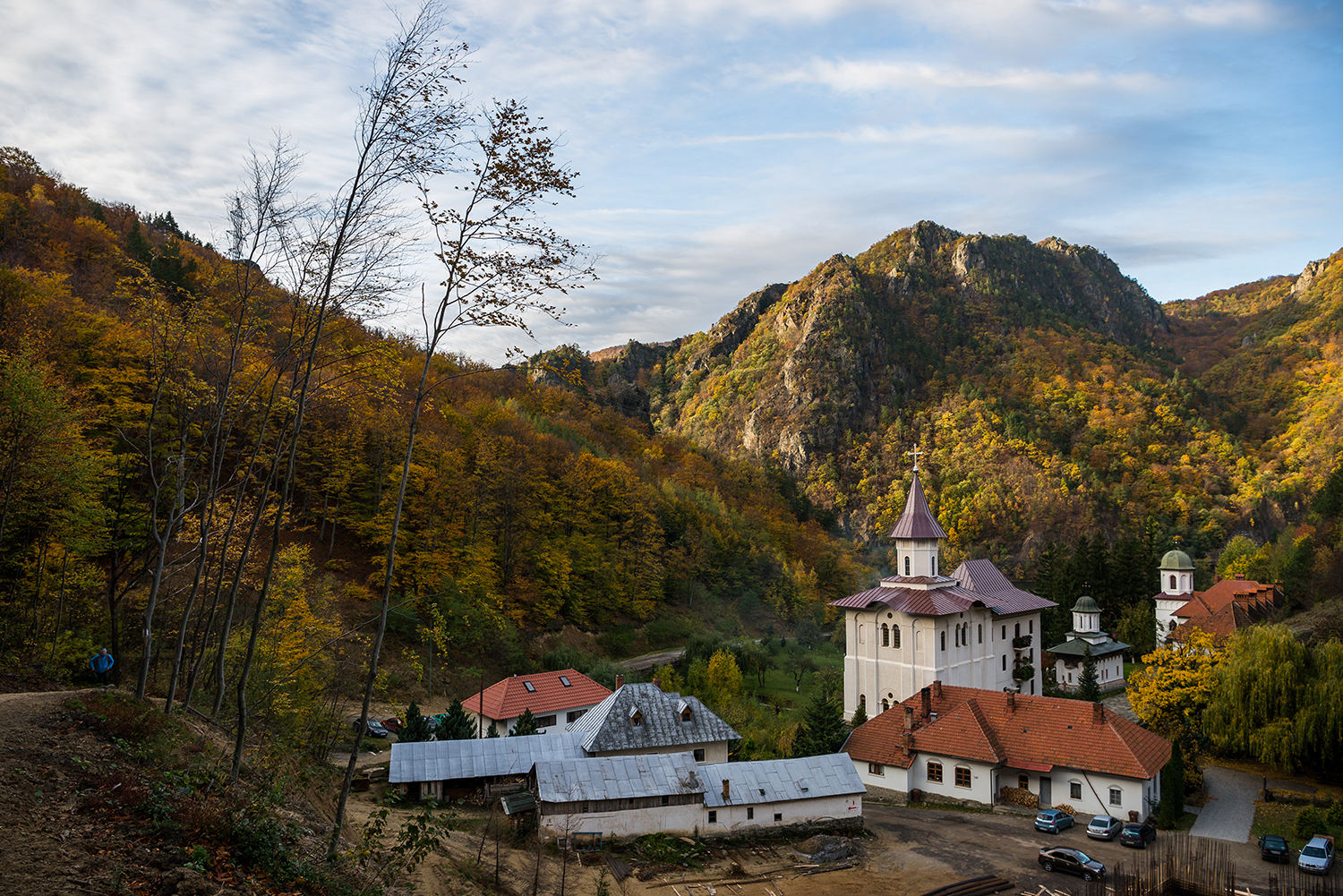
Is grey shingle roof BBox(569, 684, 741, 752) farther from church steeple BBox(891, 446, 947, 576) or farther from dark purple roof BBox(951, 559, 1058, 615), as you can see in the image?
dark purple roof BBox(951, 559, 1058, 615)

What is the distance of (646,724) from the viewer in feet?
96.5

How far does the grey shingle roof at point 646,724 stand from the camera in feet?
93.2

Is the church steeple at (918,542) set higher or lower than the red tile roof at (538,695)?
higher

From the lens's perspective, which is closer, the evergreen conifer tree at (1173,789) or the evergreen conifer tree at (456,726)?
the evergreen conifer tree at (1173,789)

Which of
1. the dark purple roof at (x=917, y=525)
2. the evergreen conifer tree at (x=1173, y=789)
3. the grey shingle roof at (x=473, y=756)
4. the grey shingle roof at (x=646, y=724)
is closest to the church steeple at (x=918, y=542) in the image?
the dark purple roof at (x=917, y=525)

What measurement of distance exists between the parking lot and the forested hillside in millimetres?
17108

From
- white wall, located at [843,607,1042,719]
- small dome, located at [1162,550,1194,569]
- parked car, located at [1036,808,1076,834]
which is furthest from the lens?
small dome, located at [1162,550,1194,569]

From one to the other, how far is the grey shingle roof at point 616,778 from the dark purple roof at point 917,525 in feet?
72.1

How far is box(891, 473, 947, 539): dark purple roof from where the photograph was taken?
43.1 m

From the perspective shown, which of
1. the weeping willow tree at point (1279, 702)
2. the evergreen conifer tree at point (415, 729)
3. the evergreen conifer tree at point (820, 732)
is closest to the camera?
the weeping willow tree at point (1279, 702)

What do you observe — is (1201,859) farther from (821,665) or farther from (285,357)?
(821,665)

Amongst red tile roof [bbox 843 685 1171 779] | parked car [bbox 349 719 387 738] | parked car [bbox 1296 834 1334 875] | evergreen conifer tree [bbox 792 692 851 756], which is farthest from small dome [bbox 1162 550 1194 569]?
parked car [bbox 349 719 387 738]

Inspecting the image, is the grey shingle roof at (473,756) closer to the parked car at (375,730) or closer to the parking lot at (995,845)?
the parked car at (375,730)

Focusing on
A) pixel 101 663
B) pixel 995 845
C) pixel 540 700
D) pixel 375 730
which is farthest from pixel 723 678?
pixel 101 663
